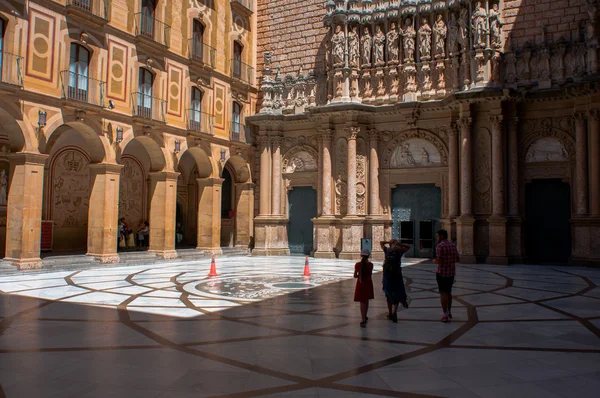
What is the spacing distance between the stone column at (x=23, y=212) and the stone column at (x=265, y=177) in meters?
12.5

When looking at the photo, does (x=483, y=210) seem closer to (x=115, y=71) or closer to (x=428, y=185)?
(x=428, y=185)

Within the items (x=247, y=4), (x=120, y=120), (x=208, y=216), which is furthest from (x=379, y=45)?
(x=120, y=120)

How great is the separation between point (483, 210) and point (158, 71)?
1572 centimetres

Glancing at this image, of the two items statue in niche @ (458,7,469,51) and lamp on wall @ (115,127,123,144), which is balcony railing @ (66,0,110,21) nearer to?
lamp on wall @ (115,127,123,144)

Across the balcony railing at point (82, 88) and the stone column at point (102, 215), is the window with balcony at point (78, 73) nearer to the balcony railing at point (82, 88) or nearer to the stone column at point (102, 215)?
the balcony railing at point (82, 88)

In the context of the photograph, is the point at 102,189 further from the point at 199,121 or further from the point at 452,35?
the point at 452,35

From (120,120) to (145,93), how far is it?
201 cm

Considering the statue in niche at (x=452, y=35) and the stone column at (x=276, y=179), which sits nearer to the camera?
the statue in niche at (x=452, y=35)

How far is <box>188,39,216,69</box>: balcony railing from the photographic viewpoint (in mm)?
24078

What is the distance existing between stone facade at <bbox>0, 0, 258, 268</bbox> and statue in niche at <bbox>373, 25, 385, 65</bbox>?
7.31 m

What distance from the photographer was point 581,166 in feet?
70.4

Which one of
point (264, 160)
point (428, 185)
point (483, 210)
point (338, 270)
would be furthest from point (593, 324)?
point (264, 160)

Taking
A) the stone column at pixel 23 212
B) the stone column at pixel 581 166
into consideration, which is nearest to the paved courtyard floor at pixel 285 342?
the stone column at pixel 23 212

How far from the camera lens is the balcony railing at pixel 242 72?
27330 millimetres
